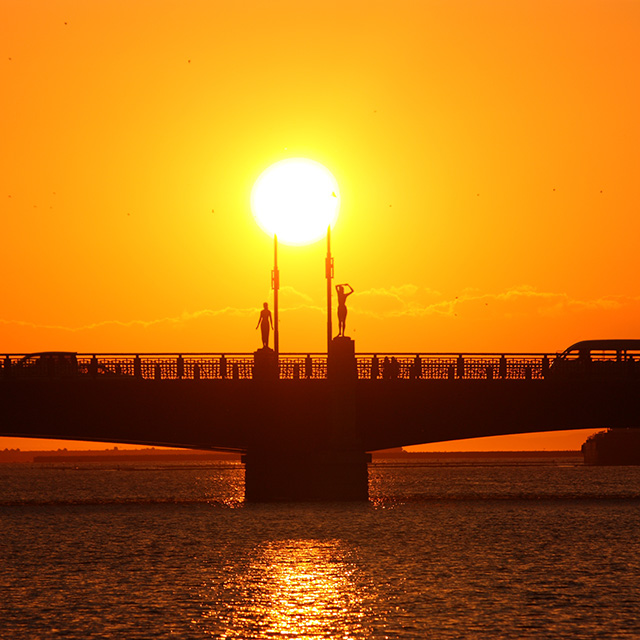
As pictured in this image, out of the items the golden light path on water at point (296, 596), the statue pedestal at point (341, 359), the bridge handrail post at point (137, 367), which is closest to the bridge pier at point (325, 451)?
the statue pedestal at point (341, 359)

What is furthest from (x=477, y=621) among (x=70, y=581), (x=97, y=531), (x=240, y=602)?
(x=97, y=531)

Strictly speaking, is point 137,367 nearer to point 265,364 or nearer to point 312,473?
point 265,364

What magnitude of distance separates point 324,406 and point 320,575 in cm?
2621

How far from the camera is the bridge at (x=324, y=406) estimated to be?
6994 cm

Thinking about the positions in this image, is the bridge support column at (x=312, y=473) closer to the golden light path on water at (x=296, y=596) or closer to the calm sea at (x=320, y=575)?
the calm sea at (x=320, y=575)

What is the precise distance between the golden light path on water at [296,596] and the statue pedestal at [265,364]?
57.1 ft

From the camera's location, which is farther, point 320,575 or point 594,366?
point 594,366

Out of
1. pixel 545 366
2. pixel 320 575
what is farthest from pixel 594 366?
pixel 320 575

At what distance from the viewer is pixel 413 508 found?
279ft

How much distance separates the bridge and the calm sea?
10.9ft

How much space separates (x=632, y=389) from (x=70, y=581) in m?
36.3

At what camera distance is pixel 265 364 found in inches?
2810

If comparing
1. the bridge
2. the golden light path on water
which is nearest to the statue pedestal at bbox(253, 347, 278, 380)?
the bridge

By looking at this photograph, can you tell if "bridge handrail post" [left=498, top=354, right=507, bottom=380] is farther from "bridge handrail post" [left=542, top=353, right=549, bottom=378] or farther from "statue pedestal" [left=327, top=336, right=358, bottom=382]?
"statue pedestal" [left=327, top=336, right=358, bottom=382]
